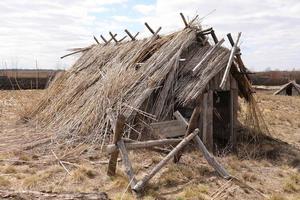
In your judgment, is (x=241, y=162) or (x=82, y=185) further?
(x=241, y=162)

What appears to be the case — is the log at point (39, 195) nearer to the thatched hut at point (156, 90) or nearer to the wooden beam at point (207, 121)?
the thatched hut at point (156, 90)

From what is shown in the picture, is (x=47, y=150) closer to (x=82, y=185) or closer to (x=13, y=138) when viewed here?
(x=13, y=138)

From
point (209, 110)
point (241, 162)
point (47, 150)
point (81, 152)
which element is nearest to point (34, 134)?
point (47, 150)

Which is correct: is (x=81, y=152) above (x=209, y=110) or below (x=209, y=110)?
below

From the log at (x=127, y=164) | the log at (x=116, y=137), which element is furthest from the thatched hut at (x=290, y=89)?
the log at (x=127, y=164)

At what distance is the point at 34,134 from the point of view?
427 inches

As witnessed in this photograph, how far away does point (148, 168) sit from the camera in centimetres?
850

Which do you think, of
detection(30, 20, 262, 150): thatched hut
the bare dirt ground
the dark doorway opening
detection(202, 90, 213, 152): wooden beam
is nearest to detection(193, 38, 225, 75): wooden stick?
detection(30, 20, 262, 150): thatched hut

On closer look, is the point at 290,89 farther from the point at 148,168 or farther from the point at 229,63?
the point at 148,168

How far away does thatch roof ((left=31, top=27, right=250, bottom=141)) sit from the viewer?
993 cm

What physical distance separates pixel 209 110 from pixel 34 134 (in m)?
4.75

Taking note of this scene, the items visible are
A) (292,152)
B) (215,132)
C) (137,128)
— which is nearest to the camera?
(137,128)

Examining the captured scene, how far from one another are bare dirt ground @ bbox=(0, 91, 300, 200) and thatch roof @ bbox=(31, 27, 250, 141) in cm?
75

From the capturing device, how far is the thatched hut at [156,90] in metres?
9.88
